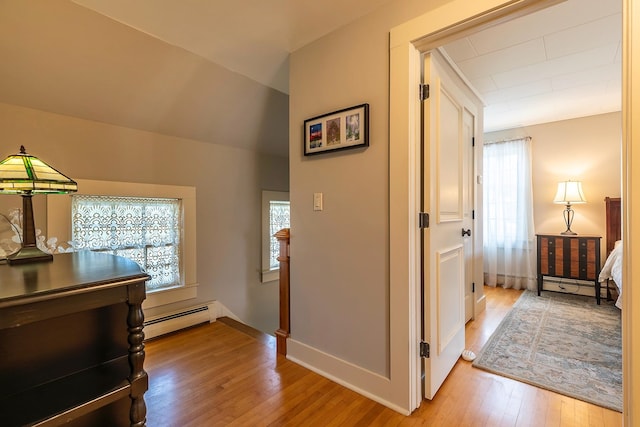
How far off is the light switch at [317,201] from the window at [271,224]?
1616 millimetres

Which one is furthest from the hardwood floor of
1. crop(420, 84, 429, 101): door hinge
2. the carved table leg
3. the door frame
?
crop(420, 84, 429, 101): door hinge

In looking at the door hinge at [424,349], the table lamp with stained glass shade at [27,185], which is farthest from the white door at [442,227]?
the table lamp with stained glass shade at [27,185]

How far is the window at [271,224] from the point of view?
3510 mm

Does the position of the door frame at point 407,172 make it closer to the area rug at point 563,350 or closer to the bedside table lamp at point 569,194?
the area rug at point 563,350

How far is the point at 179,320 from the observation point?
8.73 feet

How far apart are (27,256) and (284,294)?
147 centimetres

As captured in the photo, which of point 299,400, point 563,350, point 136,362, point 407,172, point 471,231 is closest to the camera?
point 136,362

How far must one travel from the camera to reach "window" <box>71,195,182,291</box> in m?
2.30

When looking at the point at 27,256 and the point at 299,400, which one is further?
the point at 299,400

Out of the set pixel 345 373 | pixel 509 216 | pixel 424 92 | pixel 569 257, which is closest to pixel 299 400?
pixel 345 373

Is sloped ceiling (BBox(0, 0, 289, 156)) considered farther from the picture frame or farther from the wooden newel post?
the wooden newel post

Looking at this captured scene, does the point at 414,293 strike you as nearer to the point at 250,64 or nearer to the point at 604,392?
the point at 604,392

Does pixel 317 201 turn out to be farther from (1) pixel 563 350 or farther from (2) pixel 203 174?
(1) pixel 563 350

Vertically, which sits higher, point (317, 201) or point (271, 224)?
point (317, 201)
